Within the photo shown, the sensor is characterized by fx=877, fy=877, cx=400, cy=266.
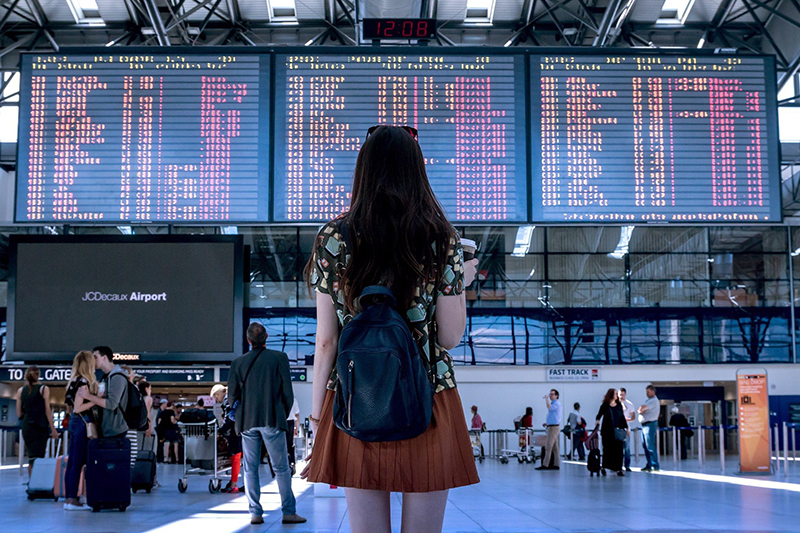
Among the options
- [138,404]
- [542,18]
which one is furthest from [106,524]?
[542,18]

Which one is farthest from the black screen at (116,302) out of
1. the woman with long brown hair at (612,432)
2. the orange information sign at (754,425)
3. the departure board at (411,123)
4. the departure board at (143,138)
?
the orange information sign at (754,425)

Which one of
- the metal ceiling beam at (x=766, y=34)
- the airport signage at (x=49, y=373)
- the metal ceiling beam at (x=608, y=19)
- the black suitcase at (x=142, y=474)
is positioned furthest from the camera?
the metal ceiling beam at (x=766, y=34)

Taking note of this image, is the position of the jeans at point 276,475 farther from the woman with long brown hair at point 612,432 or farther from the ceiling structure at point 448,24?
the ceiling structure at point 448,24

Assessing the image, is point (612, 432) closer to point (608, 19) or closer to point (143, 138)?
point (143, 138)

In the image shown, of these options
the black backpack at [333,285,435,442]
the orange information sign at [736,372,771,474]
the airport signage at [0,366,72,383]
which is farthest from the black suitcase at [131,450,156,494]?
the orange information sign at [736,372,771,474]

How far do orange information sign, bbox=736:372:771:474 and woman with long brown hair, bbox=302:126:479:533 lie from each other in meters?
13.4

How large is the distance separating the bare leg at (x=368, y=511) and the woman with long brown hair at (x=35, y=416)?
10.0 m

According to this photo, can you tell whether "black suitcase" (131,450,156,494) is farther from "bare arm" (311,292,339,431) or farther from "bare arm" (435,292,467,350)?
"bare arm" (435,292,467,350)

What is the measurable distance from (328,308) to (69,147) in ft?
33.1

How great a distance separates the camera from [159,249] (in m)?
14.7

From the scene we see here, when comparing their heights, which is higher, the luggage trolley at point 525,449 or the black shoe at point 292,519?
the black shoe at point 292,519

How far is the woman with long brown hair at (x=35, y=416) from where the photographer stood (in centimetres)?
1116

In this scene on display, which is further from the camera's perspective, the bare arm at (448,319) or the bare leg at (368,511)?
the bare arm at (448,319)

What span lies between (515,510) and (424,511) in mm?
6247
